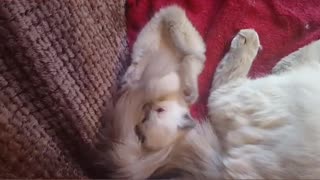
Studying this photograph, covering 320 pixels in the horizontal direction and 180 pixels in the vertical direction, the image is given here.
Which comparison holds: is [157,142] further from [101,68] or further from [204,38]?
[204,38]

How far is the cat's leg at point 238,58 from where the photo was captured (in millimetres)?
1381

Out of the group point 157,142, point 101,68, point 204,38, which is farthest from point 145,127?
point 204,38

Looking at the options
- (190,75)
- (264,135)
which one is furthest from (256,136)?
(190,75)

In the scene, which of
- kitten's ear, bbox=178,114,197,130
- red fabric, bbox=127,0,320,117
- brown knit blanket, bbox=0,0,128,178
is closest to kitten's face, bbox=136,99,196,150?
kitten's ear, bbox=178,114,197,130

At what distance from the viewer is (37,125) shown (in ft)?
3.46

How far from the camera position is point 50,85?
1076mm

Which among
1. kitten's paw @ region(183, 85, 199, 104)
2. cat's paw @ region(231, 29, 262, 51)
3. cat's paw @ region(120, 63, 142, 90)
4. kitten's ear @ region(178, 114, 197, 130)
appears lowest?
kitten's paw @ region(183, 85, 199, 104)

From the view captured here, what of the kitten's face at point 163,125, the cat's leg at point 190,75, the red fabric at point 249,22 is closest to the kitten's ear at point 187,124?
the kitten's face at point 163,125

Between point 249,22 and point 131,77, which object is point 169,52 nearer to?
point 131,77

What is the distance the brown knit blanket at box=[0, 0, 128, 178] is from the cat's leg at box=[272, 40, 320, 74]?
43 cm

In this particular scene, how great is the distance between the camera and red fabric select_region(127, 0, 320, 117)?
1.46 metres

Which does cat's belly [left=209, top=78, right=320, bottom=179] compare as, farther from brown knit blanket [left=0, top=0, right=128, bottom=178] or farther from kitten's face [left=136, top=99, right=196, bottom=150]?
brown knit blanket [left=0, top=0, right=128, bottom=178]

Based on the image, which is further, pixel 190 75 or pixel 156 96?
pixel 190 75

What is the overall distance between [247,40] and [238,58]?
0.07 meters
